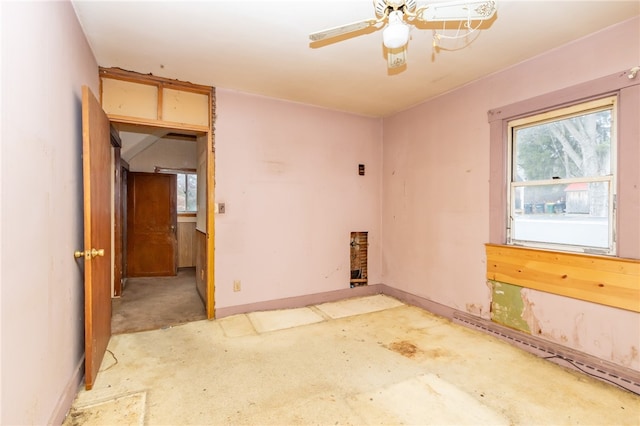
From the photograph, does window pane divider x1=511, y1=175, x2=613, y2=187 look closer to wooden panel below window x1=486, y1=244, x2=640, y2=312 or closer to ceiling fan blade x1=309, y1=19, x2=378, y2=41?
wooden panel below window x1=486, y1=244, x2=640, y2=312

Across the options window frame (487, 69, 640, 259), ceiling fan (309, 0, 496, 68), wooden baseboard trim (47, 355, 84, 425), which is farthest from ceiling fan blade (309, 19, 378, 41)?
wooden baseboard trim (47, 355, 84, 425)

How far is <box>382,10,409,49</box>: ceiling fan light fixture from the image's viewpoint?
1486 millimetres

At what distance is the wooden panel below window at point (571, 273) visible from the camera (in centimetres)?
209

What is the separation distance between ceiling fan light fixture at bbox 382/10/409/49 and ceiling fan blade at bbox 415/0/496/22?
0.33 feet

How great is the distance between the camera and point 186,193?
6.17m

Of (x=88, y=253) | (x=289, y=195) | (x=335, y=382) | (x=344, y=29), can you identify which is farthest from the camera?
(x=289, y=195)

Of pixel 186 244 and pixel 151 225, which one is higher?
pixel 151 225

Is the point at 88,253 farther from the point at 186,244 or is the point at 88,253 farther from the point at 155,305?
the point at 186,244

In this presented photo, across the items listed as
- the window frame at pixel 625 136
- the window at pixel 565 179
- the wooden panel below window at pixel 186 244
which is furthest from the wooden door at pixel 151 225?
the window frame at pixel 625 136

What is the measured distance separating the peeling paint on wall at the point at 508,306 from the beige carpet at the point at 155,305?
9.83 ft

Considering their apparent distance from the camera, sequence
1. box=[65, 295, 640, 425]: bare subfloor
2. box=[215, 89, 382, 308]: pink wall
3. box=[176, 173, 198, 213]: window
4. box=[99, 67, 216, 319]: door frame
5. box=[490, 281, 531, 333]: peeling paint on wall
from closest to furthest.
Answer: box=[65, 295, 640, 425]: bare subfloor → box=[490, 281, 531, 333]: peeling paint on wall → box=[99, 67, 216, 319]: door frame → box=[215, 89, 382, 308]: pink wall → box=[176, 173, 198, 213]: window

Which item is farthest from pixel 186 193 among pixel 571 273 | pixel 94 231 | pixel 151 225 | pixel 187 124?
pixel 571 273

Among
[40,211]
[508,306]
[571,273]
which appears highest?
[40,211]

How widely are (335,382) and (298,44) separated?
2.54 metres
